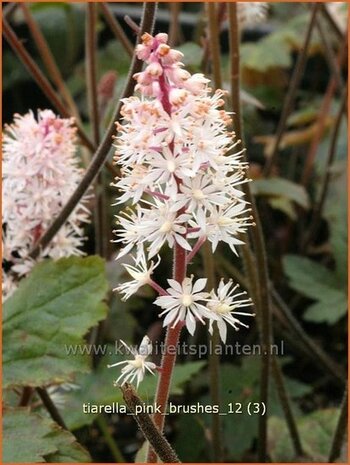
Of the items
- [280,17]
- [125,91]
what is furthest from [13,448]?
[280,17]

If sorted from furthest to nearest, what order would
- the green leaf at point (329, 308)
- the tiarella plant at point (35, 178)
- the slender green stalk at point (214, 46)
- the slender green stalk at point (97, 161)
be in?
1. the green leaf at point (329, 308)
2. the slender green stalk at point (214, 46)
3. the tiarella plant at point (35, 178)
4. the slender green stalk at point (97, 161)

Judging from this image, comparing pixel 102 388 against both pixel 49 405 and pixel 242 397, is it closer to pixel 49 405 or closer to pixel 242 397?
pixel 49 405

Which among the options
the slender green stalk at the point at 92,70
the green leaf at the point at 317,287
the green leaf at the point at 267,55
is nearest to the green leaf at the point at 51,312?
the slender green stalk at the point at 92,70

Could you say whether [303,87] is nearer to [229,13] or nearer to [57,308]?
[229,13]

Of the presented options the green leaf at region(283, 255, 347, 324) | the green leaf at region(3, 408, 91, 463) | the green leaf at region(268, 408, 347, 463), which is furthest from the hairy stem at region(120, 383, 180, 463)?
the green leaf at region(283, 255, 347, 324)

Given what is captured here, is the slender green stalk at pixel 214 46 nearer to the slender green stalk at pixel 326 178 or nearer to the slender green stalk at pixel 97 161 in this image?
the slender green stalk at pixel 97 161

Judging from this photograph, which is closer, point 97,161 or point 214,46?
point 97,161

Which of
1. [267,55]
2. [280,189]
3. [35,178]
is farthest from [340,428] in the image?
[267,55]
